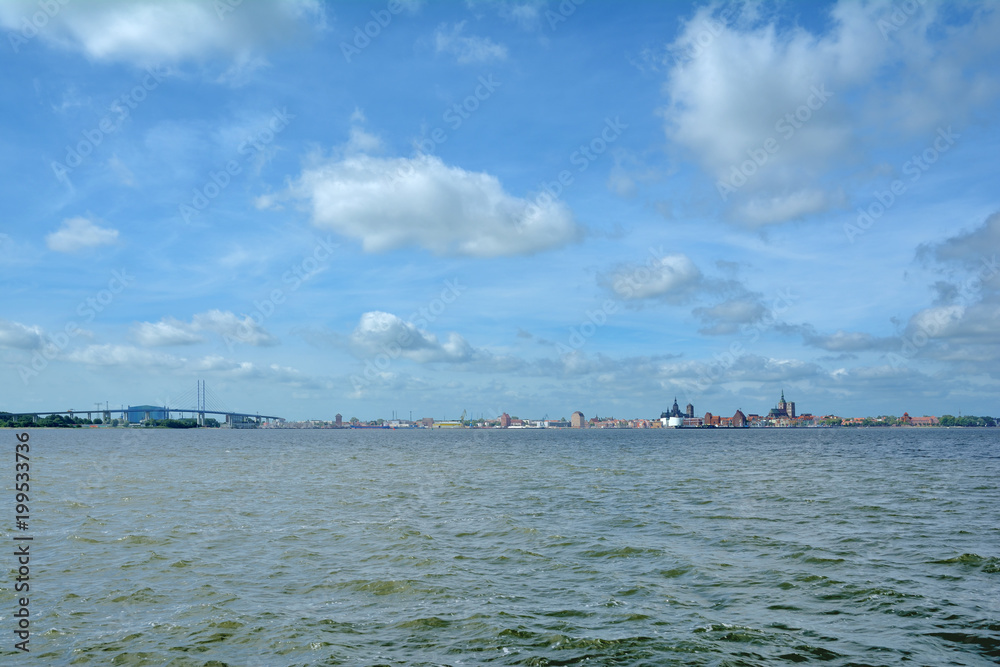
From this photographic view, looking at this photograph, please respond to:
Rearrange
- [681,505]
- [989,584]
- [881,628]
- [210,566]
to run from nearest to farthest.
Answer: [881,628] < [989,584] < [210,566] < [681,505]

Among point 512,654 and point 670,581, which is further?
point 670,581

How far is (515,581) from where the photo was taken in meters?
19.9

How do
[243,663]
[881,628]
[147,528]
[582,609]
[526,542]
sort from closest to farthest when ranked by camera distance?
[243,663], [881,628], [582,609], [526,542], [147,528]

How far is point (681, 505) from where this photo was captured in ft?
120

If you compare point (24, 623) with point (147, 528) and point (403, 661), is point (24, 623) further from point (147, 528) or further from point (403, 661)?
point (147, 528)

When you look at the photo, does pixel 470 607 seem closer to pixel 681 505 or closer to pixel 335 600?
pixel 335 600

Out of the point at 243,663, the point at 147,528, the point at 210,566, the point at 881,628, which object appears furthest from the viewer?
the point at 147,528

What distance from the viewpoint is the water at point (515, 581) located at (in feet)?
46.4

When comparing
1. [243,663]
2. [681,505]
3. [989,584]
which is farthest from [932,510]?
[243,663]

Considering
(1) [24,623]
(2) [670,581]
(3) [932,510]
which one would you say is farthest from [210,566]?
(3) [932,510]

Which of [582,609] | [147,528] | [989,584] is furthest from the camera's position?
[147,528]

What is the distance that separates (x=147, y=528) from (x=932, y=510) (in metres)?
40.9

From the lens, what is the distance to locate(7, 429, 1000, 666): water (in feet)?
46.4

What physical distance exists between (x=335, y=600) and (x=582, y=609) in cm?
711
